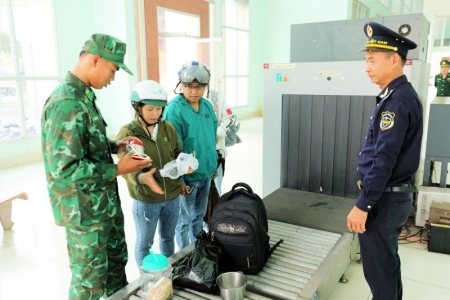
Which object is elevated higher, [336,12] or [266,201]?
[336,12]

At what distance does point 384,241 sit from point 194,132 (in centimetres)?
139

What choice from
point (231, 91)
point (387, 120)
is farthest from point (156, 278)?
point (231, 91)

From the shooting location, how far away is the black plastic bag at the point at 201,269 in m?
1.89

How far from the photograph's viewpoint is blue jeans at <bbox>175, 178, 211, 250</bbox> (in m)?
2.59

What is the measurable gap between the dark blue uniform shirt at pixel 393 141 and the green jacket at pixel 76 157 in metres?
1.24

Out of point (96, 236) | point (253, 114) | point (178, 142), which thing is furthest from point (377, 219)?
point (253, 114)

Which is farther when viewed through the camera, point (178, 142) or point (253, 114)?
point (253, 114)

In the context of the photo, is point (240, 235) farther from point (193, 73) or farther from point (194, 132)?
point (193, 73)

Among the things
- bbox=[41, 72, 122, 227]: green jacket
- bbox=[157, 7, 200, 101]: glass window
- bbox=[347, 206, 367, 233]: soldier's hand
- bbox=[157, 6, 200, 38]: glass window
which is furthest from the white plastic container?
bbox=[157, 6, 200, 38]: glass window

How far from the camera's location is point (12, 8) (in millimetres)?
6000

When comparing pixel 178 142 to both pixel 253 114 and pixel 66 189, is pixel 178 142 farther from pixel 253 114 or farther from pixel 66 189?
pixel 253 114

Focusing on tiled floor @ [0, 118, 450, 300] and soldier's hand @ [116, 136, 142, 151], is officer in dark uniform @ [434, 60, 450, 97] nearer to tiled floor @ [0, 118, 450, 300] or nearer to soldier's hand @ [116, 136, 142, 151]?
tiled floor @ [0, 118, 450, 300]

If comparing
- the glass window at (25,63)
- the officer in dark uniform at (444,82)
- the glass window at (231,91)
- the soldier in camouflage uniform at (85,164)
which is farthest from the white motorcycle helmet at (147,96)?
the glass window at (231,91)

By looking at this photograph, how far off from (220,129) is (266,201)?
2.56 feet
